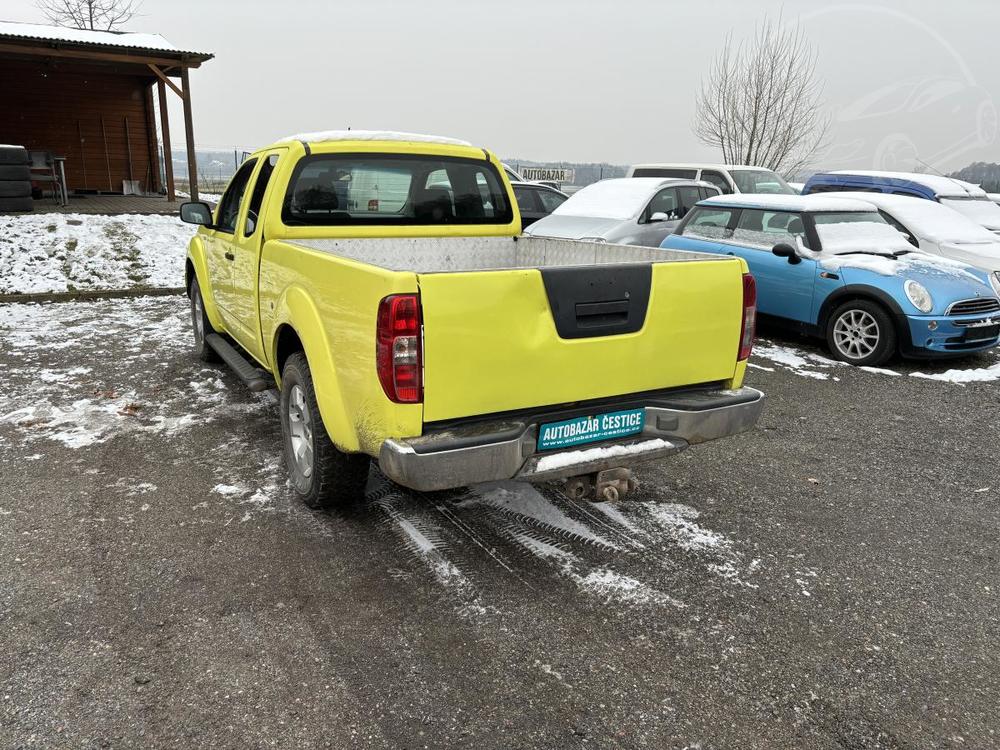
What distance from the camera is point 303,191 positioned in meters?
4.42

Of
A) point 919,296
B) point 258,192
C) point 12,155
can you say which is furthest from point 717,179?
point 12,155

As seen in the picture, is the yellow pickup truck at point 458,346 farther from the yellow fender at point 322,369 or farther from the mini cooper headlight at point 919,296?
the mini cooper headlight at point 919,296

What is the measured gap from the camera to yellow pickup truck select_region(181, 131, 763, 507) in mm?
2803

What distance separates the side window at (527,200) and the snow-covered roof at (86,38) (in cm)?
768

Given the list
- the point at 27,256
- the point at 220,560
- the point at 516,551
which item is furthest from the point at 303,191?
the point at 27,256

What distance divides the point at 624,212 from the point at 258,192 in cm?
681

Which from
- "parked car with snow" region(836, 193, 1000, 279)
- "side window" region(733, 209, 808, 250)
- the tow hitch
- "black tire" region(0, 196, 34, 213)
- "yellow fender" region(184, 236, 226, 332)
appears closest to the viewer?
the tow hitch

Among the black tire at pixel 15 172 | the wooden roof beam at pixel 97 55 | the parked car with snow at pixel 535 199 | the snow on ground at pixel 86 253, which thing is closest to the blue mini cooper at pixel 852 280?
the parked car with snow at pixel 535 199

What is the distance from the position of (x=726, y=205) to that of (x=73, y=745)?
27.2ft

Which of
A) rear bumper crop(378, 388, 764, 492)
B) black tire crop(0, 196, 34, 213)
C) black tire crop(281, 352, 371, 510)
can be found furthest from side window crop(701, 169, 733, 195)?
black tire crop(0, 196, 34, 213)

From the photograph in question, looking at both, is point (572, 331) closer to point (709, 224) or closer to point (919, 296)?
point (919, 296)

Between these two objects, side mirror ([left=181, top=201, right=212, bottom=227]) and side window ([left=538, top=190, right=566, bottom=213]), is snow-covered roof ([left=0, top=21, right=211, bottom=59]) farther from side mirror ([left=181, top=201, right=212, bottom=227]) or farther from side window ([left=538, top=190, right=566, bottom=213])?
side mirror ([left=181, top=201, right=212, bottom=227])

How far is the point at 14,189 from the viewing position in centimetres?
1258

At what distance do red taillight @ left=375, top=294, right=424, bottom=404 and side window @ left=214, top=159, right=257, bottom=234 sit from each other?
8.98 ft
